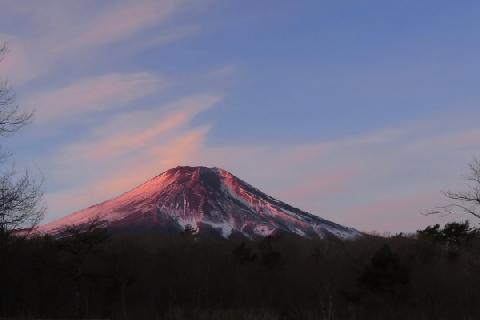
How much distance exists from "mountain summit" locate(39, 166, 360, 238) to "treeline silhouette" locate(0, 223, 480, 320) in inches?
1306

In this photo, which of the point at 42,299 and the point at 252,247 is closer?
the point at 42,299

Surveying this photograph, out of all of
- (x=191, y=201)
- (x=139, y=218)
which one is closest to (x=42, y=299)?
A: (x=139, y=218)

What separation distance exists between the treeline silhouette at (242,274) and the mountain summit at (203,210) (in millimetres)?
33162

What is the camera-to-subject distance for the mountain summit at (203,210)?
303 feet

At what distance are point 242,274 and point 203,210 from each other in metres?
52.6

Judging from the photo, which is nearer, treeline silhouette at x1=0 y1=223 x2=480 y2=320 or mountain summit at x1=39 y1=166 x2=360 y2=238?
treeline silhouette at x1=0 y1=223 x2=480 y2=320

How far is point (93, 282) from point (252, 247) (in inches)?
917

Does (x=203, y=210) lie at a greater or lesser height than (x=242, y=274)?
greater

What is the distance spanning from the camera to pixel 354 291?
1515 inches

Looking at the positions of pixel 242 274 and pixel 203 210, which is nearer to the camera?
pixel 242 274

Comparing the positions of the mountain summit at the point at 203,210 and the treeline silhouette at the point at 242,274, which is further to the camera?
the mountain summit at the point at 203,210

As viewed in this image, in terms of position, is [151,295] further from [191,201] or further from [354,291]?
[191,201]

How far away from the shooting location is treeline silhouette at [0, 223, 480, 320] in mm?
27125

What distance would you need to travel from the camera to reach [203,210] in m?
99.8
